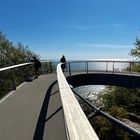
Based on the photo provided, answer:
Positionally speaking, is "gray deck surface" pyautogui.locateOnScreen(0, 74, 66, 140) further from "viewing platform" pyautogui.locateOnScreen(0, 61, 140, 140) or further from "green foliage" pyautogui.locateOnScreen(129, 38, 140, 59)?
"green foliage" pyautogui.locateOnScreen(129, 38, 140, 59)

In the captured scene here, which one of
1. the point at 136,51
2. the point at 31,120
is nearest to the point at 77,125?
the point at 31,120

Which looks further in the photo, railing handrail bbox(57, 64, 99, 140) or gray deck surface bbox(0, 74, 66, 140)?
gray deck surface bbox(0, 74, 66, 140)

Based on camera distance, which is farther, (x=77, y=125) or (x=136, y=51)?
(x=136, y=51)

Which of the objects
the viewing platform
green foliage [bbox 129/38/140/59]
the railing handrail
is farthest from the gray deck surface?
green foliage [bbox 129/38/140/59]

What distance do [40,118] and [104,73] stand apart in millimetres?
15868

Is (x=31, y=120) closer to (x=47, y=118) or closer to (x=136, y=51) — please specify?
(x=47, y=118)

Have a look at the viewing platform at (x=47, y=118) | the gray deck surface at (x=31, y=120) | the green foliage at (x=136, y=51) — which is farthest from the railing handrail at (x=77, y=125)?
the green foliage at (x=136, y=51)

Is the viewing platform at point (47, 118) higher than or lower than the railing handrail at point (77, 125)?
lower

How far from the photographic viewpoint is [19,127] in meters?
5.52

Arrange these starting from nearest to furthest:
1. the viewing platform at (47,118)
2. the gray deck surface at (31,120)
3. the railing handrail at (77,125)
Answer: the railing handrail at (77,125), the viewing platform at (47,118), the gray deck surface at (31,120)

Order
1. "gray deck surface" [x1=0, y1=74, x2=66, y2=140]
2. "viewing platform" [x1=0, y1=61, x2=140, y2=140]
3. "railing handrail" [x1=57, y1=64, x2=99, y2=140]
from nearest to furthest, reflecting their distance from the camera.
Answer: "railing handrail" [x1=57, y1=64, x2=99, y2=140]
"viewing platform" [x1=0, y1=61, x2=140, y2=140]
"gray deck surface" [x1=0, y1=74, x2=66, y2=140]

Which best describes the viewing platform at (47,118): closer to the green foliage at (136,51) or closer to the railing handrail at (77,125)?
the railing handrail at (77,125)

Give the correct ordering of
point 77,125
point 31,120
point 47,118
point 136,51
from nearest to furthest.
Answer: point 77,125 → point 31,120 → point 47,118 → point 136,51

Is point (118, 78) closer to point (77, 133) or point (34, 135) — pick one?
point (34, 135)
